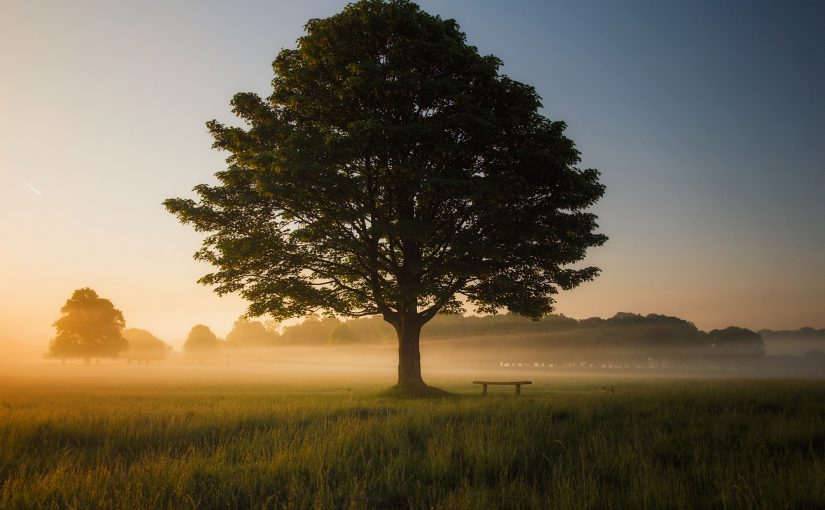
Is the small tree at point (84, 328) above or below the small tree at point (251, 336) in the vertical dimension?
above

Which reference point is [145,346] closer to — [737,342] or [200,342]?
[200,342]

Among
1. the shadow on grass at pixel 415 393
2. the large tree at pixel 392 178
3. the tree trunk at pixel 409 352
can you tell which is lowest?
the shadow on grass at pixel 415 393

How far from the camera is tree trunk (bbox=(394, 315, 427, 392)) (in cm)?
2249

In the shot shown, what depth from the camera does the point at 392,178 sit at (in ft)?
63.4

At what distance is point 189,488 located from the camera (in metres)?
5.37

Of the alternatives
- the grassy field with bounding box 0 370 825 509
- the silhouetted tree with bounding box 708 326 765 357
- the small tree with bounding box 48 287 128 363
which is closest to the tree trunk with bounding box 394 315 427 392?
the grassy field with bounding box 0 370 825 509

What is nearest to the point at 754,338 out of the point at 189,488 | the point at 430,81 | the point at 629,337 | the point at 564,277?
the point at 629,337

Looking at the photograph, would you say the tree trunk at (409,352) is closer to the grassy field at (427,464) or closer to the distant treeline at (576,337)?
the grassy field at (427,464)

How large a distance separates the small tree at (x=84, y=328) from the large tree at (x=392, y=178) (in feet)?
236

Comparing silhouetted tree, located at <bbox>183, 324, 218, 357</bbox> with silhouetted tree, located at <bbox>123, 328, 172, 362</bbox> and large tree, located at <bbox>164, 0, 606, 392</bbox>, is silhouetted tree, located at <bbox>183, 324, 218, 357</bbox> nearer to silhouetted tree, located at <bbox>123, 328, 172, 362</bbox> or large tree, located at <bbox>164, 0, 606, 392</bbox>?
silhouetted tree, located at <bbox>123, 328, 172, 362</bbox>

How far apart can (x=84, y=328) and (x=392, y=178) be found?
80466 mm

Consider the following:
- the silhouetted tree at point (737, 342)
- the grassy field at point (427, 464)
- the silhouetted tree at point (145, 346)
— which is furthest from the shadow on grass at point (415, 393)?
the silhouetted tree at point (737, 342)

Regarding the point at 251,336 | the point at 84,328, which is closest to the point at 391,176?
the point at 84,328

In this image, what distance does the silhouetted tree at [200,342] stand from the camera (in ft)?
466
